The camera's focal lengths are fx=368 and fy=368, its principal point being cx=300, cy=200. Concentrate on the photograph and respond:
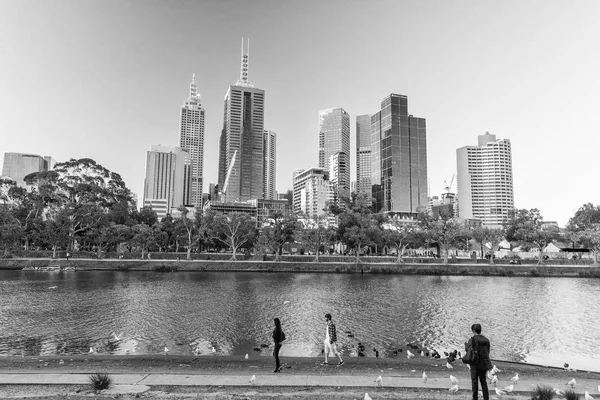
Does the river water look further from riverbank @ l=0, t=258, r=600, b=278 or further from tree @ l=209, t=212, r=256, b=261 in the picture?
tree @ l=209, t=212, r=256, b=261

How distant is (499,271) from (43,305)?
82.3m

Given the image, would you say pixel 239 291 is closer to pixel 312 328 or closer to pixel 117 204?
pixel 312 328

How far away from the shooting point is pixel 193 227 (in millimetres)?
96375

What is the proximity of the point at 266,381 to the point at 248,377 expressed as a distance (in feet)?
3.15

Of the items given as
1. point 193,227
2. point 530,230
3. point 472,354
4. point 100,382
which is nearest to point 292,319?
point 100,382

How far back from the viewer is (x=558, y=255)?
111 m

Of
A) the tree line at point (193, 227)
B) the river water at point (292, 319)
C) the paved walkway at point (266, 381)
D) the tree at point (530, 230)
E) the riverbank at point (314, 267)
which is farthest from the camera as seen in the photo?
the tree line at point (193, 227)

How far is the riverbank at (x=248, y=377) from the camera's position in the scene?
12.4 metres

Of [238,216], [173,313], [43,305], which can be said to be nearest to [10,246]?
[238,216]

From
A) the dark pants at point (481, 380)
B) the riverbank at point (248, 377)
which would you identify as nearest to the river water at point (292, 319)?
the riverbank at point (248, 377)

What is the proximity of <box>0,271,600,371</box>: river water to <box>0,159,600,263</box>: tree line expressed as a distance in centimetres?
3788

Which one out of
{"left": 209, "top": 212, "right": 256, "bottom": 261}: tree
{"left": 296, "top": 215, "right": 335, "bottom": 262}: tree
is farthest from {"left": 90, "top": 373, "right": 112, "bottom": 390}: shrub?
{"left": 209, "top": 212, "right": 256, "bottom": 261}: tree

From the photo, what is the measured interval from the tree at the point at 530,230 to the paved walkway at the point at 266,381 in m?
85.4

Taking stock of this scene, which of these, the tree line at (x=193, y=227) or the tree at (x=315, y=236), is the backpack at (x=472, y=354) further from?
the tree at (x=315, y=236)
